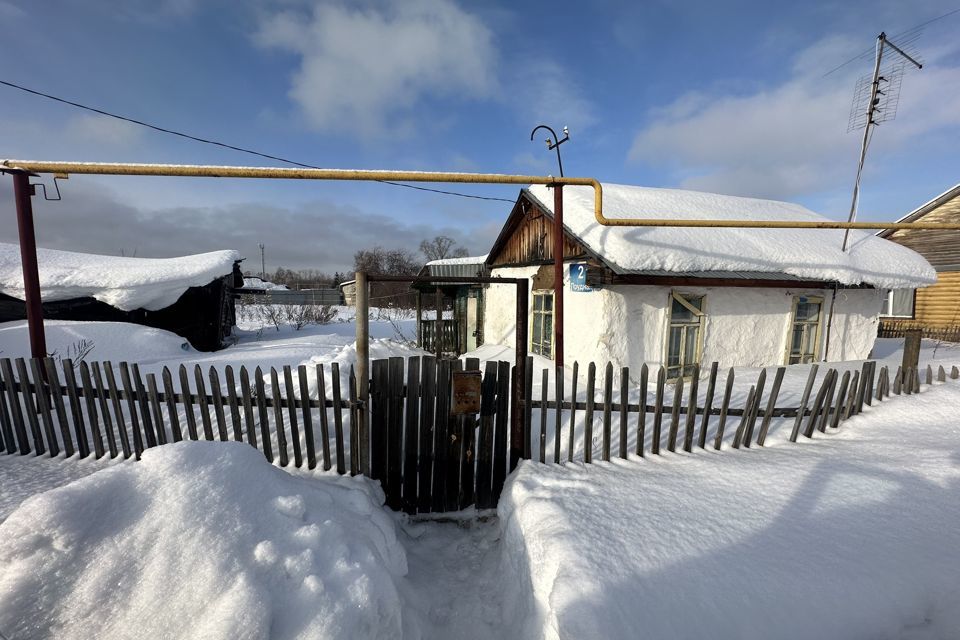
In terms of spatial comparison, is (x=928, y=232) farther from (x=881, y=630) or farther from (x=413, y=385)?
(x=413, y=385)

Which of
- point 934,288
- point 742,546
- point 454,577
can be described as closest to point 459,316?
point 454,577

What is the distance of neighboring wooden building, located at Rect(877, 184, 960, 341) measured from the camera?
44.3ft

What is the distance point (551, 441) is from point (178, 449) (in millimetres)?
3344

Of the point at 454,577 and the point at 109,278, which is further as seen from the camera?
the point at 109,278

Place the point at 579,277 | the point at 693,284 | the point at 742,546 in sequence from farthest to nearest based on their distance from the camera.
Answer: the point at 693,284 → the point at 579,277 → the point at 742,546

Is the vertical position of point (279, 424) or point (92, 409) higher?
point (92, 409)

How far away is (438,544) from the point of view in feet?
10.5

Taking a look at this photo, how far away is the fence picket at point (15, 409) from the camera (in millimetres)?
3750

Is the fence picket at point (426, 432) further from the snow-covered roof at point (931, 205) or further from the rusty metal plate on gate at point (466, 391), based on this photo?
the snow-covered roof at point (931, 205)

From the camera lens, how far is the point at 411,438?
3469 mm

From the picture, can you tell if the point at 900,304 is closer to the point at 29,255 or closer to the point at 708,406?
the point at 708,406

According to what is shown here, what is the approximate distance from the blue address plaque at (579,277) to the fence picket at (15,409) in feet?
23.8

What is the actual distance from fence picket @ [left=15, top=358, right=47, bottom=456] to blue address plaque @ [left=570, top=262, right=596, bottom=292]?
7.11 m

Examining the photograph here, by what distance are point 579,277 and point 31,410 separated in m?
7.24
